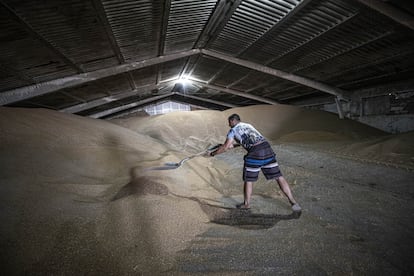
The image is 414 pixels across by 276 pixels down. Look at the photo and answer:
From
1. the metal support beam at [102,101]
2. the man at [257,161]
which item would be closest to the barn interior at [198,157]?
the metal support beam at [102,101]

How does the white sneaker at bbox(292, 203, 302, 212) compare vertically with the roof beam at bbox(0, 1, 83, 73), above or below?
below

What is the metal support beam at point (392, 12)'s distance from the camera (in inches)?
190

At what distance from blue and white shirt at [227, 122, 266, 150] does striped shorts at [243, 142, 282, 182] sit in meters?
0.09

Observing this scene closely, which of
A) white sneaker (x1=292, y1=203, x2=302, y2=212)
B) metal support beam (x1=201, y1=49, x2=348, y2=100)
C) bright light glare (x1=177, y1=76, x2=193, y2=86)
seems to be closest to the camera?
white sneaker (x1=292, y1=203, x2=302, y2=212)

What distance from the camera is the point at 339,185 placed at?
4367 millimetres

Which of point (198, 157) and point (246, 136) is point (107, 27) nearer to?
point (198, 157)

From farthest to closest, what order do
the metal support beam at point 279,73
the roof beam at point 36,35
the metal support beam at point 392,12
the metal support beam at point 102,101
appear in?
the metal support beam at point 102,101 → the metal support beam at point 279,73 → the metal support beam at point 392,12 → the roof beam at point 36,35

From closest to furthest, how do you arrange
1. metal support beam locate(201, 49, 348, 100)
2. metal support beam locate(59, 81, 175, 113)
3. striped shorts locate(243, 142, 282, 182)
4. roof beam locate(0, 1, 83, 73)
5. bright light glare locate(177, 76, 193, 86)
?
1. striped shorts locate(243, 142, 282, 182)
2. roof beam locate(0, 1, 83, 73)
3. metal support beam locate(201, 49, 348, 100)
4. metal support beam locate(59, 81, 175, 113)
5. bright light glare locate(177, 76, 193, 86)

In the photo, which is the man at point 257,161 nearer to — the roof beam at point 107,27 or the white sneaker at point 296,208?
the white sneaker at point 296,208

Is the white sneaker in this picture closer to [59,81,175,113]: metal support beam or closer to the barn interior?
the barn interior

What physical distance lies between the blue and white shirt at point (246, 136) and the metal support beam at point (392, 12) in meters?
4.17

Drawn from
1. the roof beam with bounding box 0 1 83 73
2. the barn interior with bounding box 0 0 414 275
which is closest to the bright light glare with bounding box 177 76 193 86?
the barn interior with bounding box 0 0 414 275

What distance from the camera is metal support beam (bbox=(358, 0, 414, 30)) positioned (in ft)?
15.8

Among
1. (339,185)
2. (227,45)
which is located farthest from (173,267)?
(227,45)
